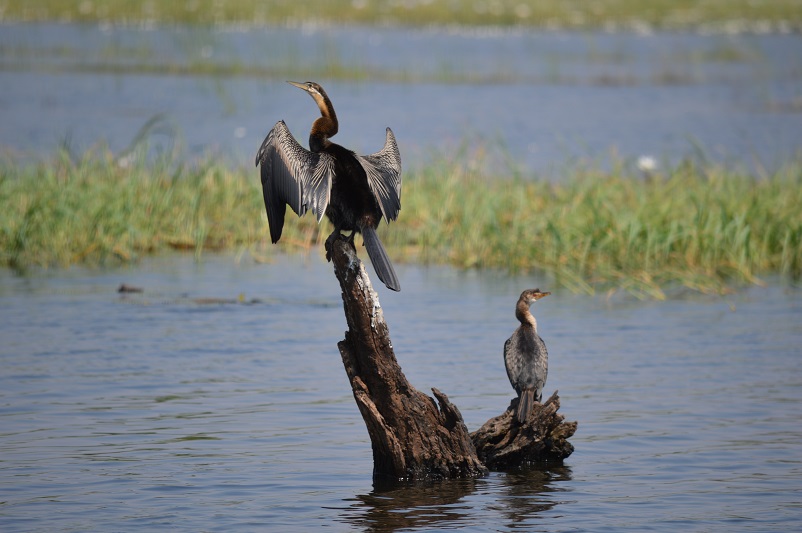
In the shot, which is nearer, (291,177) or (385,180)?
(291,177)

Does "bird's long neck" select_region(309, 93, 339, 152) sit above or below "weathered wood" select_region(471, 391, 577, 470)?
above

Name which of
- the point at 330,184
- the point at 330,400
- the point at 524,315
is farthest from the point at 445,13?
the point at 330,184

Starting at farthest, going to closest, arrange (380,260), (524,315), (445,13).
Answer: (445,13) → (524,315) → (380,260)

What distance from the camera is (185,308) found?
11.3 m

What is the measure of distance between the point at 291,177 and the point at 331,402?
2.60 m

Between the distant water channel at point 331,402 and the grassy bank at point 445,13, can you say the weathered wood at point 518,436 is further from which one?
the grassy bank at point 445,13

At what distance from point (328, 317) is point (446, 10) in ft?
109

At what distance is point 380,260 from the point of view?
6.52 meters

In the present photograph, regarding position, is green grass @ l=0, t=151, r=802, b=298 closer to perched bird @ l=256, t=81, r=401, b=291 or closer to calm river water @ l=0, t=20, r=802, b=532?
calm river water @ l=0, t=20, r=802, b=532

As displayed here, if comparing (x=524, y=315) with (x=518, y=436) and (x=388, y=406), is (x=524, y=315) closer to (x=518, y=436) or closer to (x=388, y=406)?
(x=518, y=436)

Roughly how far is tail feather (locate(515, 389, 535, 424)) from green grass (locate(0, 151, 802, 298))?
4.60m

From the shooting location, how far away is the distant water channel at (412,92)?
21250mm

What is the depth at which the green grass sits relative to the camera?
11930 mm

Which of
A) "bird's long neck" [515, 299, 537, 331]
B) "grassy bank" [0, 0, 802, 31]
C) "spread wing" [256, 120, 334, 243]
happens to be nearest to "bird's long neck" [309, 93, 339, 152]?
"spread wing" [256, 120, 334, 243]
